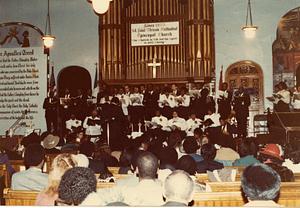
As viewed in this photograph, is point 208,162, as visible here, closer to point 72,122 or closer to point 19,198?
point 19,198

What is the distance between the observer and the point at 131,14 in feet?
48.1

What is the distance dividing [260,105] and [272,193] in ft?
33.2

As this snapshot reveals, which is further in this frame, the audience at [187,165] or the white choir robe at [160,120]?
the white choir robe at [160,120]

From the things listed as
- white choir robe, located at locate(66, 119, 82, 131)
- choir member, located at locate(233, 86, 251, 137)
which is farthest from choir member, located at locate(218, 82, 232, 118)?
white choir robe, located at locate(66, 119, 82, 131)

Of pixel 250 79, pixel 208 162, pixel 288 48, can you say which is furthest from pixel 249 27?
pixel 208 162

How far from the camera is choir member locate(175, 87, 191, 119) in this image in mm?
12516

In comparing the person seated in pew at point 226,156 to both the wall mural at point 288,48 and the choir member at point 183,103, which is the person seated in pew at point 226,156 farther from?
the wall mural at point 288,48

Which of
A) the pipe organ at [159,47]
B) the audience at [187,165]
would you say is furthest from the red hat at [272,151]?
the pipe organ at [159,47]

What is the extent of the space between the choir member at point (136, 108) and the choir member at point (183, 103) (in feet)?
3.02

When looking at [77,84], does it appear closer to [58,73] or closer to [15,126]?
[58,73]

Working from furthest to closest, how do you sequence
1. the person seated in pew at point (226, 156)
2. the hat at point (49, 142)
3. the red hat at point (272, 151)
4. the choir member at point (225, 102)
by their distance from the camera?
the choir member at point (225, 102), the hat at point (49, 142), the person seated in pew at point (226, 156), the red hat at point (272, 151)

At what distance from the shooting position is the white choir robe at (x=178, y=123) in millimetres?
12109

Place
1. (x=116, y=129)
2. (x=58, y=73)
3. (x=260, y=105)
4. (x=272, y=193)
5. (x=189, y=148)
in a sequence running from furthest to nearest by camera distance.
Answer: (x=58, y=73) → (x=260, y=105) → (x=116, y=129) → (x=189, y=148) → (x=272, y=193)

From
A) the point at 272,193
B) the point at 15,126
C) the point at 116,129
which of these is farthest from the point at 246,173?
the point at 15,126
